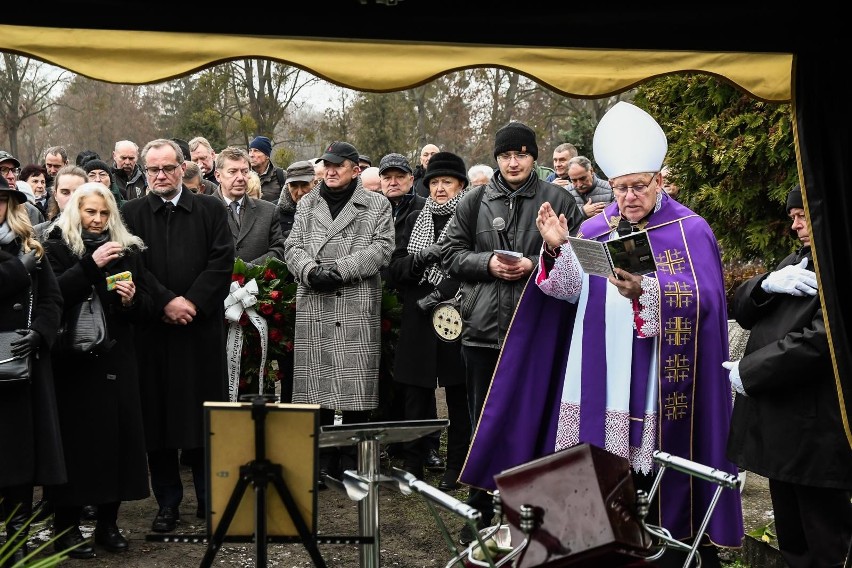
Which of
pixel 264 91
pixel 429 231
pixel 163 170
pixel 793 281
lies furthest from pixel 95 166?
pixel 264 91

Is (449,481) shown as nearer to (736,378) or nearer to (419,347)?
(419,347)

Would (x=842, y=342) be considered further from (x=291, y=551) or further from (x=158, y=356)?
(x=158, y=356)

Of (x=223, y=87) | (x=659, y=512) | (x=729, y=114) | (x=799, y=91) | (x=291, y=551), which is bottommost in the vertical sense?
(x=291, y=551)

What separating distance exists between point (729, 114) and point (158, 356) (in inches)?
211

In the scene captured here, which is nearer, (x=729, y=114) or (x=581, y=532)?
(x=581, y=532)

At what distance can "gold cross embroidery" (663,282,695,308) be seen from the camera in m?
5.20

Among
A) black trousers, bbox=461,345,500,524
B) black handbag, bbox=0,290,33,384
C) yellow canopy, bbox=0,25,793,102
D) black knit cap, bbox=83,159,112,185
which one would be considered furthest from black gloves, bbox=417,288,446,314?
black knit cap, bbox=83,159,112,185

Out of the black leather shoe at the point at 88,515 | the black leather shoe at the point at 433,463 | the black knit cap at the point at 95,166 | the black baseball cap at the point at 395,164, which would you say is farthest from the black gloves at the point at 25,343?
the black knit cap at the point at 95,166

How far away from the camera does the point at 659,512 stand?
5297 mm

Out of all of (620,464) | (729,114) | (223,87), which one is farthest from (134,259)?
(223,87)

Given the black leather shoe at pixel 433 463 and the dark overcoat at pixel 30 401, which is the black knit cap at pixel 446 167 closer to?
the black leather shoe at pixel 433 463

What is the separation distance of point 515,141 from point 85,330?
2719 millimetres

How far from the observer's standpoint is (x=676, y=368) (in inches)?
207

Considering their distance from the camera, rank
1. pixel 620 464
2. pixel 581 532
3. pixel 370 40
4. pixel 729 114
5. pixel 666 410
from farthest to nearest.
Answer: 1. pixel 729 114
2. pixel 666 410
3. pixel 370 40
4. pixel 620 464
5. pixel 581 532
